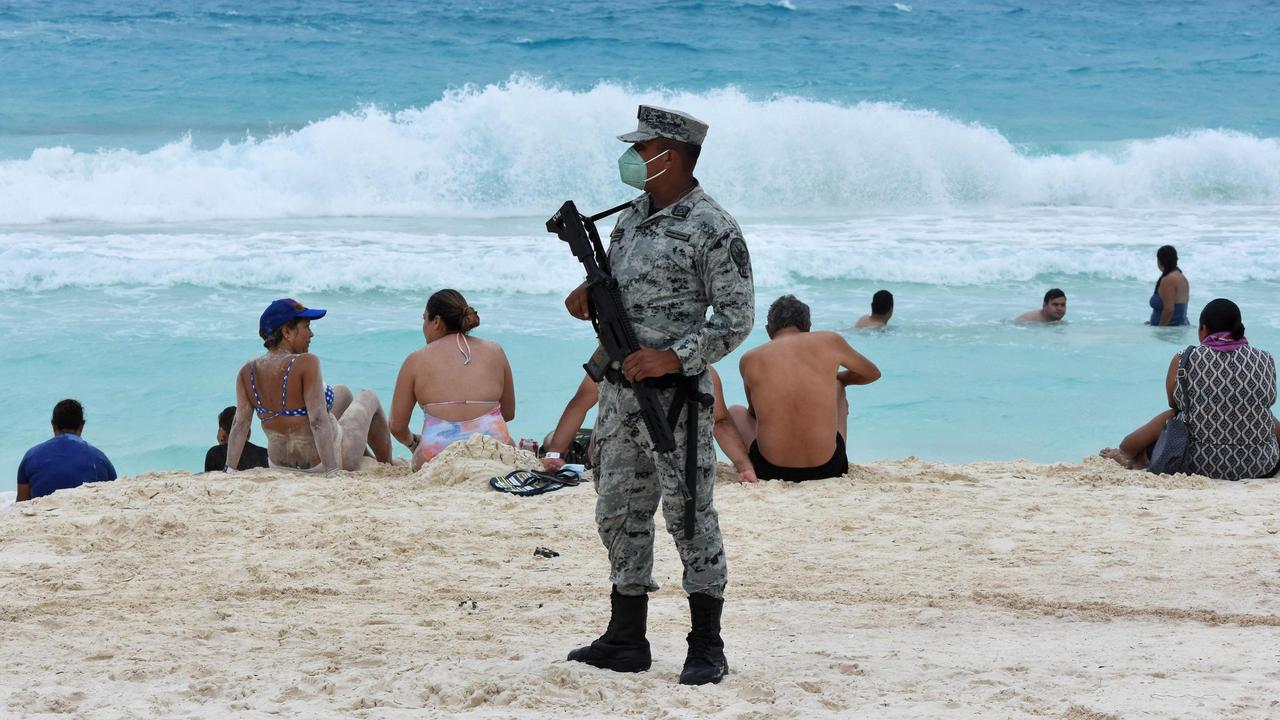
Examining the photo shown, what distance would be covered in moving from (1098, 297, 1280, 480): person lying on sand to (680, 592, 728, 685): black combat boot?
3997 millimetres

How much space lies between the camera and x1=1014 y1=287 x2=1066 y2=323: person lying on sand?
1223 centimetres

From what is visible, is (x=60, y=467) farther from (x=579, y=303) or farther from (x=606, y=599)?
(x=579, y=303)

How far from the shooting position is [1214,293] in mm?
14078

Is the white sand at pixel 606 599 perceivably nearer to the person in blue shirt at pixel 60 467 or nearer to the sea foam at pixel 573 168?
the person in blue shirt at pixel 60 467

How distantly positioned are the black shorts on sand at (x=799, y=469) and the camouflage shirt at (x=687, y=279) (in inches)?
132

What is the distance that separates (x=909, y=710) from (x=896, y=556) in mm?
1970

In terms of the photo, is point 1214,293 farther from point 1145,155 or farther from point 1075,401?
point 1145,155

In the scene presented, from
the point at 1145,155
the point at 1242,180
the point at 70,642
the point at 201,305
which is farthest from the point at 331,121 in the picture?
the point at 70,642

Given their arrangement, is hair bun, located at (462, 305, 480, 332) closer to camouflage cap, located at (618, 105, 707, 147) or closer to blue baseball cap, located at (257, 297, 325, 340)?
blue baseball cap, located at (257, 297, 325, 340)

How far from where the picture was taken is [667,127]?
3.77 metres

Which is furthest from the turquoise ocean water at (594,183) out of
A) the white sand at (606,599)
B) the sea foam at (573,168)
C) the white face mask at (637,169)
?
the white face mask at (637,169)

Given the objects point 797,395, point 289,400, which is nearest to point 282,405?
point 289,400

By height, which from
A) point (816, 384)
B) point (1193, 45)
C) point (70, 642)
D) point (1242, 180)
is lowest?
point (70, 642)

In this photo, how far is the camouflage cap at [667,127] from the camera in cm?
375
